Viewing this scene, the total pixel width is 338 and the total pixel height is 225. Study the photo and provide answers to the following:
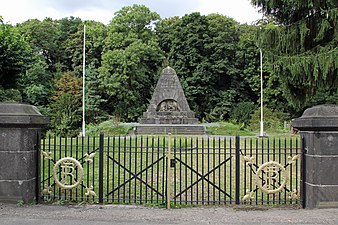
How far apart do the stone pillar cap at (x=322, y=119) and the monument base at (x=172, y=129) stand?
18.7 meters

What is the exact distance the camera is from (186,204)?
246 inches

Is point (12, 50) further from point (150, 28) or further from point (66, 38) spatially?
point (66, 38)

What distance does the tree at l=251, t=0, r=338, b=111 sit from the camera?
1270cm

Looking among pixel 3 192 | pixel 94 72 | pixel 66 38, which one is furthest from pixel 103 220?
pixel 66 38

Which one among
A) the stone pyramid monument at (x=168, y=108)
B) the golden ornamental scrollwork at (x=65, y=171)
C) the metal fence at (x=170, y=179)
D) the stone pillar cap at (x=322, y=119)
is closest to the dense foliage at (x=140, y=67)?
the stone pyramid monument at (x=168, y=108)

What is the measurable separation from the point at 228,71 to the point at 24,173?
3870 cm

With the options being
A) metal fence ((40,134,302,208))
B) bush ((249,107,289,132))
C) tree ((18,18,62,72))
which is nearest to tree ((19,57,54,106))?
tree ((18,18,62,72))

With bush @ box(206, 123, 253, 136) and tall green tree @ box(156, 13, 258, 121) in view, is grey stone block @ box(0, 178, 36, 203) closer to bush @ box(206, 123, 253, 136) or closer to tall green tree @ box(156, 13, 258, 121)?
bush @ box(206, 123, 253, 136)

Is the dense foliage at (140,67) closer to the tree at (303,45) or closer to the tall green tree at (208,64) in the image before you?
the tall green tree at (208,64)

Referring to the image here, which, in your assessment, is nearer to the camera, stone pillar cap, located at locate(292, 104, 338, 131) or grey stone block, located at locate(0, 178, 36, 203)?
stone pillar cap, located at locate(292, 104, 338, 131)

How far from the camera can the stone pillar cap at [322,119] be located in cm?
575

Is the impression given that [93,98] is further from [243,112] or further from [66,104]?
[243,112]

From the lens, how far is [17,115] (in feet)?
19.7

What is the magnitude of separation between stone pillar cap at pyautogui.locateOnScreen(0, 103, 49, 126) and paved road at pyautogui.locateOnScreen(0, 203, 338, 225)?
4.84 ft
